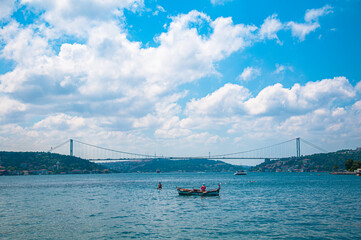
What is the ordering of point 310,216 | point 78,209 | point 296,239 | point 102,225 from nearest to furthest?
1. point 296,239
2. point 102,225
3. point 310,216
4. point 78,209

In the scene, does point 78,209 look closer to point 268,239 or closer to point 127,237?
point 127,237

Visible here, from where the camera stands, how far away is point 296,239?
20250mm

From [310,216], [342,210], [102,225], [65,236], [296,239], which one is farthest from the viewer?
[342,210]

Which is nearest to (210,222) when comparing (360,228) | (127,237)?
(127,237)

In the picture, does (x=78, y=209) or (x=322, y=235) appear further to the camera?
(x=78, y=209)

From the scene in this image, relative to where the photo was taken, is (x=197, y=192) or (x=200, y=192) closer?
(x=200, y=192)

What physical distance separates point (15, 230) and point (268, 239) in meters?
18.0

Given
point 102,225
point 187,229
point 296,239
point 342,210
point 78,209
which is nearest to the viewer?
point 296,239

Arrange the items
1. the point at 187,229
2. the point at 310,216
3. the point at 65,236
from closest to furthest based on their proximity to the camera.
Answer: the point at 65,236
the point at 187,229
the point at 310,216

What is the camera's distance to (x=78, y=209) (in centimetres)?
3469

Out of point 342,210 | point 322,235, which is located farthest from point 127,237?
point 342,210

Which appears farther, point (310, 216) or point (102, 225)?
point (310, 216)

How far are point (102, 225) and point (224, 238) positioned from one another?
10.00 meters

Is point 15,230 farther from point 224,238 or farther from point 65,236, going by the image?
point 224,238
